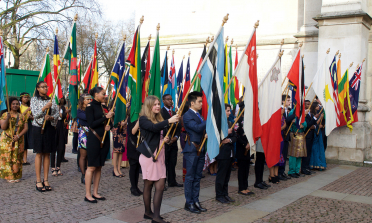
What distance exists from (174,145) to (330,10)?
7.61m

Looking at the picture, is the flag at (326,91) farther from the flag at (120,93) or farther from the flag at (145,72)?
the flag at (120,93)

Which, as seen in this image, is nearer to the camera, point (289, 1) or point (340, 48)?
point (340, 48)

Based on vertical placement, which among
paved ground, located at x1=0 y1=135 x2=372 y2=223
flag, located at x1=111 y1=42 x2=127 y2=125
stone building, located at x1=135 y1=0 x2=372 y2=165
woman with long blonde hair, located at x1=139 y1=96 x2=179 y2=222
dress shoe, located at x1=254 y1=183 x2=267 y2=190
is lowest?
paved ground, located at x1=0 y1=135 x2=372 y2=223

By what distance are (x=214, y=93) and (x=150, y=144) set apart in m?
1.41

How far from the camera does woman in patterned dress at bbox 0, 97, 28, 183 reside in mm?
7242

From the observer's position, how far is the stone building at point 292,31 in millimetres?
10859

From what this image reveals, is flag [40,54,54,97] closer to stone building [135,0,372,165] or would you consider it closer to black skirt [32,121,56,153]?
black skirt [32,121,56,153]

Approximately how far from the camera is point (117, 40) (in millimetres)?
36281

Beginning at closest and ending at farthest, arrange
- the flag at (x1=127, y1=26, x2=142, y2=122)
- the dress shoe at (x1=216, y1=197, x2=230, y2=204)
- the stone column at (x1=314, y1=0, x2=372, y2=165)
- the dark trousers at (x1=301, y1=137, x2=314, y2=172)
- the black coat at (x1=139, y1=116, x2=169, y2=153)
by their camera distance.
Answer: the black coat at (x1=139, y1=116, x2=169, y2=153) → the dress shoe at (x1=216, y1=197, x2=230, y2=204) → the flag at (x1=127, y1=26, x2=142, y2=122) → the dark trousers at (x1=301, y1=137, x2=314, y2=172) → the stone column at (x1=314, y1=0, x2=372, y2=165)

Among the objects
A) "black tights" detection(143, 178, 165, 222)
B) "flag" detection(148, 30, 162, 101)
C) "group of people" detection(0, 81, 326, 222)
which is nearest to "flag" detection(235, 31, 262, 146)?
"group of people" detection(0, 81, 326, 222)

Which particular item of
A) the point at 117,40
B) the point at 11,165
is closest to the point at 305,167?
the point at 11,165

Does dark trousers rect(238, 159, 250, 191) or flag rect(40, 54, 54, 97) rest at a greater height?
flag rect(40, 54, 54, 97)

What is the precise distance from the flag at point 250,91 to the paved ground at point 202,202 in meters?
1.24

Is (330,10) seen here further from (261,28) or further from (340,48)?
(261,28)
